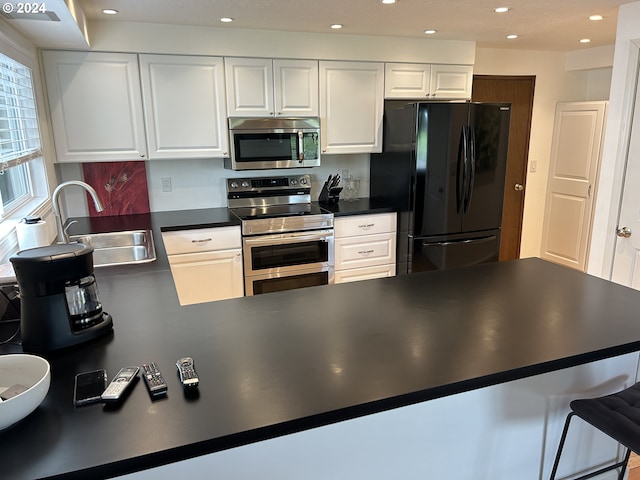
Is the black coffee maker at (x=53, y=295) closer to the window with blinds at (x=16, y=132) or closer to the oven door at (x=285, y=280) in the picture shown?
the window with blinds at (x=16, y=132)

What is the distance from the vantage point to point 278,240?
340 cm

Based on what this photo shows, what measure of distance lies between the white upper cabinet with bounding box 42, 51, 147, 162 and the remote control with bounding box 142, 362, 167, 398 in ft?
7.97

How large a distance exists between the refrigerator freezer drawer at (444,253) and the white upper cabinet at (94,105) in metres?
2.24

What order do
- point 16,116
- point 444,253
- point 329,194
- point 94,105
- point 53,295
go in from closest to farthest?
point 53,295
point 16,116
point 94,105
point 444,253
point 329,194

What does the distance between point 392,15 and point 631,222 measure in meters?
2.03

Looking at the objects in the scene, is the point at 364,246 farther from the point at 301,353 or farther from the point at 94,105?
the point at 301,353

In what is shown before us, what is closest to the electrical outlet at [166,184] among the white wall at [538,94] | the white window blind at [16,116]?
the white window blind at [16,116]

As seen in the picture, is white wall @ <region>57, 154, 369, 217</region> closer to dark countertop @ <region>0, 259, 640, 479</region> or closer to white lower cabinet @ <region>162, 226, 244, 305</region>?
white lower cabinet @ <region>162, 226, 244, 305</region>

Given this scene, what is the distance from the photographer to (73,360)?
1.25 m

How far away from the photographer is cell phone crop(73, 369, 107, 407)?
1.04 meters

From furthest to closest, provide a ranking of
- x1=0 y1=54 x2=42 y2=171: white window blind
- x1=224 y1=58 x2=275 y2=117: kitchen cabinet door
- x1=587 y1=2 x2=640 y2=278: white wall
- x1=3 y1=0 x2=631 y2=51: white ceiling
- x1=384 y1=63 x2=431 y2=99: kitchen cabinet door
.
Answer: x1=384 y1=63 x2=431 y2=99: kitchen cabinet door → x1=224 y1=58 x2=275 y2=117: kitchen cabinet door → x1=587 y1=2 x2=640 y2=278: white wall → x1=3 y1=0 x2=631 y2=51: white ceiling → x1=0 y1=54 x2=42 y2=171: white window blind

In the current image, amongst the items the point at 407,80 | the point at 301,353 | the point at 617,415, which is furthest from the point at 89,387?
the point at 407,80

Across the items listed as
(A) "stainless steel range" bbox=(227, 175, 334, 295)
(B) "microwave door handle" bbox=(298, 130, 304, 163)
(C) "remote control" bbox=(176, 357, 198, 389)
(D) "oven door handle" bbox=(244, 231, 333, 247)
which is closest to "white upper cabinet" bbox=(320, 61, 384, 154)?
(B) "microwave door handle" bbox=(298, 130, 304, 163)

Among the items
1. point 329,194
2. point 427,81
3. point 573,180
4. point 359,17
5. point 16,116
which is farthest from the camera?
point 573,180
